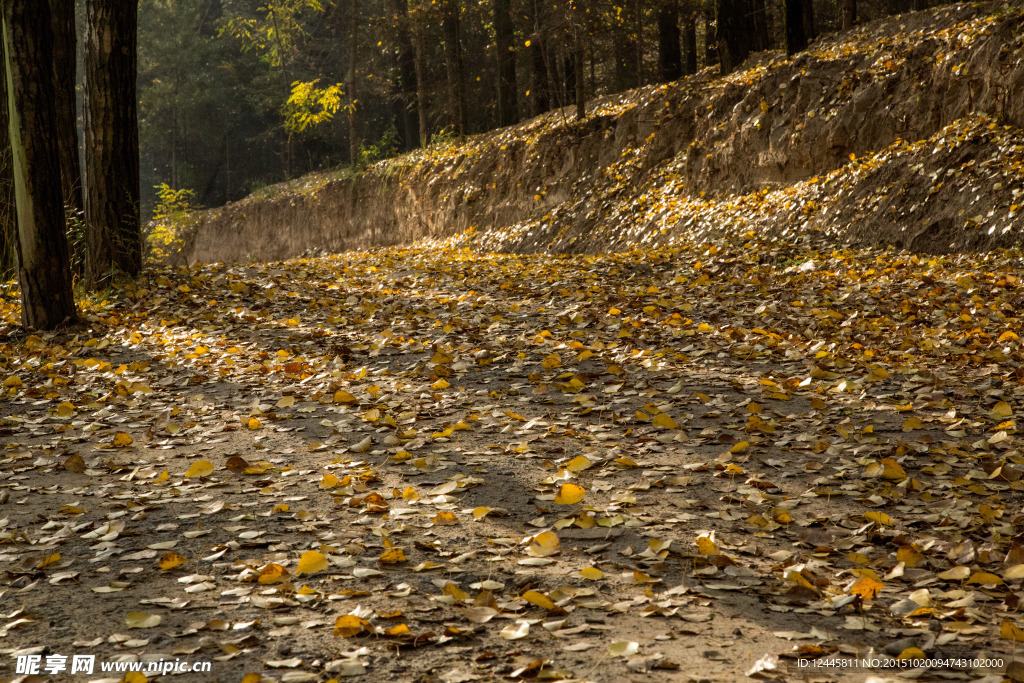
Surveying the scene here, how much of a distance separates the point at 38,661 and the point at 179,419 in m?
3.06

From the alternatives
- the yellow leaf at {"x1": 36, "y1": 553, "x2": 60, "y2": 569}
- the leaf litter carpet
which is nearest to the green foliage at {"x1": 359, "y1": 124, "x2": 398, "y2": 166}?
the leaf litter carpet

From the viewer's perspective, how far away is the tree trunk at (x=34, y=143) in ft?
23.4

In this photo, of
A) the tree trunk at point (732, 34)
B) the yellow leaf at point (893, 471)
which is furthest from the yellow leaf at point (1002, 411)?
the tree trunk at point (732, 34)

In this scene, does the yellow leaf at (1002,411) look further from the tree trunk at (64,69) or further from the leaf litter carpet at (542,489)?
the tree trunk at (64,69)

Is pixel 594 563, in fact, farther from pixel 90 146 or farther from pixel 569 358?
pixel 90 146

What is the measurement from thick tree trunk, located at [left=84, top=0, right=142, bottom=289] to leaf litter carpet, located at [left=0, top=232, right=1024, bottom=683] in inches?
62.6

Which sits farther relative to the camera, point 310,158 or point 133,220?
point 310,158

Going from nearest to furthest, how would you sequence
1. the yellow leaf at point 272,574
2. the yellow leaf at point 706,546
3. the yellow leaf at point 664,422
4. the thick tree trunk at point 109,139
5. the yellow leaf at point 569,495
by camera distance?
the yellow leaf at point 272,574 → the yellow leaf at point 706,546 → the yellow leaf at point 569,495 → the yellow leaf at point 664,422 → the thick tree trunk at point 109,139

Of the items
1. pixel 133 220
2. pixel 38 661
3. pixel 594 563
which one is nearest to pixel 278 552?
pixel 38 661

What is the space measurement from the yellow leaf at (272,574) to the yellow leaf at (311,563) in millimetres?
60

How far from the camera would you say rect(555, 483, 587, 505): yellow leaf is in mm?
3568

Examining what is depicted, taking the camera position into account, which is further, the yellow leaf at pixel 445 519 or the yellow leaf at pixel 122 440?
the yellow leaf at pixel 122 440

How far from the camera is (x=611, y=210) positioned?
44.3 feet

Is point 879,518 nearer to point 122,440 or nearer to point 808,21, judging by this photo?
point 122,440
